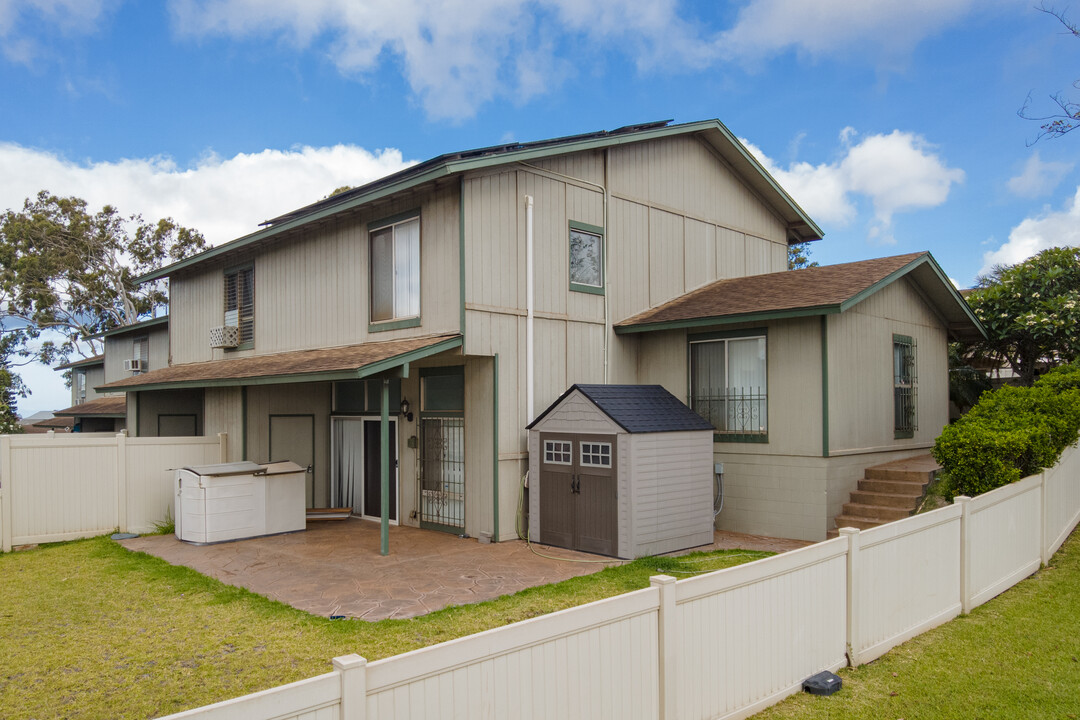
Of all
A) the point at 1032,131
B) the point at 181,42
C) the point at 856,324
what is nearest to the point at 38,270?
the point at 181,42

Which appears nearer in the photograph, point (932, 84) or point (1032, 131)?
point (1032, 131)

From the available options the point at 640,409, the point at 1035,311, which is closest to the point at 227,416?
the point at 640,409

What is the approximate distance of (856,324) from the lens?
1140 cm

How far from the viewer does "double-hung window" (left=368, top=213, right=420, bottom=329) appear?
11430mm

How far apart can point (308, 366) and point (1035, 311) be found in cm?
1530

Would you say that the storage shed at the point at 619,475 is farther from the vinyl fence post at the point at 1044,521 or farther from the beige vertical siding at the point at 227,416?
the beige vertical siding at the point at 227,416

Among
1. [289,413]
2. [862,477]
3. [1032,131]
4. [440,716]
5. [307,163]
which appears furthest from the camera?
[307,163]

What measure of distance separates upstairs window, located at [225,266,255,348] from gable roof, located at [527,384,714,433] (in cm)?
790

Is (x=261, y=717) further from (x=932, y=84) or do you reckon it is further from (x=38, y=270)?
(x=38, y=270)

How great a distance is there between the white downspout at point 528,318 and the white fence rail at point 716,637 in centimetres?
592

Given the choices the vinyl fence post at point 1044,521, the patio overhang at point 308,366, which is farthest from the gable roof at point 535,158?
the vinyl fence post at point 1044,521

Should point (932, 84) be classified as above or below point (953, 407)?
above

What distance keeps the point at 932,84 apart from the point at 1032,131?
29.4 feet

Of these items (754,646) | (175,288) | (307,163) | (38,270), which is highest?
(307,163)
